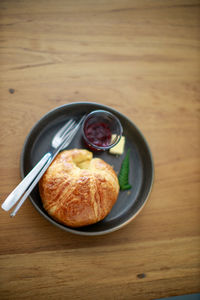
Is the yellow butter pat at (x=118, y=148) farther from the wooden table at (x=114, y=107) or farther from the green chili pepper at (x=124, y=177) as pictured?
the wooden table at (x=114, y=107)

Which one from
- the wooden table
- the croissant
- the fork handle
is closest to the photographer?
the fork handle

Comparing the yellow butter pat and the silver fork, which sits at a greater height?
the silver fork

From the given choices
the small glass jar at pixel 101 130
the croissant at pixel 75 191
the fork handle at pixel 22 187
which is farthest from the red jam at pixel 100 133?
the fork handle at pixel 22 187

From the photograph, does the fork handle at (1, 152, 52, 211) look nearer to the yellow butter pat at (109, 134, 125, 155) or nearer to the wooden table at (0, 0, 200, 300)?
the wooden table at (0, 0, 200, 300)

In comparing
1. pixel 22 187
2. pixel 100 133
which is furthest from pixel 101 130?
pixel 22 187

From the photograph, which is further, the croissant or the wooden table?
the wooden table

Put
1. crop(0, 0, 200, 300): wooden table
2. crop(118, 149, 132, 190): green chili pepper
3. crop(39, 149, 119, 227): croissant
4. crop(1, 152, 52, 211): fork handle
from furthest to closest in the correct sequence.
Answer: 1. crop(118, 149, 132, 190): green chili pepper
2. crop(0, 0, 200, 300): wooden table
3. crop(39, 149, 119, 227): croissant
4. crop(1, 152, 52, 211): fork handle

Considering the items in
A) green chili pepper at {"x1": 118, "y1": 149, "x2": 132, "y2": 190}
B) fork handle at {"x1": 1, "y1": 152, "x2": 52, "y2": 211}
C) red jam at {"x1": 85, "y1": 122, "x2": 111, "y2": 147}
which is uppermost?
red jam at {"x1": 85, "y1": 122, "x2": 111, "y2": 147}

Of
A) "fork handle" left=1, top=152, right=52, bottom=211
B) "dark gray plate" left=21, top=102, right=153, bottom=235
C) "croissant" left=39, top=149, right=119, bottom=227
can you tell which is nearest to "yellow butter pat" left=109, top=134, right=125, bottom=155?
"dark gray plate" left=21, top=102, right=153, bottom=235
